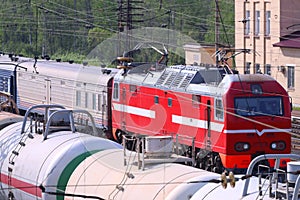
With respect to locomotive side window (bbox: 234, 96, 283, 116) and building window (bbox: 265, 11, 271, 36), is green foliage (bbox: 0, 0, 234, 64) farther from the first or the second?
locomotive side window (bbox: 234, 96, 283, 116)

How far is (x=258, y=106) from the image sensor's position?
709 inches

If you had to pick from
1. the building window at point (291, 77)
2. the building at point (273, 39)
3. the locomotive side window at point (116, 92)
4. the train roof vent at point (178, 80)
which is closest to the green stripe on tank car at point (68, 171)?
the train roof vent at point (178, 80)

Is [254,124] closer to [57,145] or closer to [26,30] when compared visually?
[57,145]

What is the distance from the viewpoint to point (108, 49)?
37812 mm

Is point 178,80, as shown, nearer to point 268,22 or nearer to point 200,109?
point 200,109

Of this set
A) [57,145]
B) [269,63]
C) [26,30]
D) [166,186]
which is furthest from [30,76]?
[26,30]

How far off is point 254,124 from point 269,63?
21.9 meters

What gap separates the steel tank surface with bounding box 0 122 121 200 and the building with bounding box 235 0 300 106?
1018 inches

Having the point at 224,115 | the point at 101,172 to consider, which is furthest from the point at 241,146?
the point at 101,172

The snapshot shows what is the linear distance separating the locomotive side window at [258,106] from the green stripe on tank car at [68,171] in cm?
785

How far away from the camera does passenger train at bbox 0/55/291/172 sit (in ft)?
58.3

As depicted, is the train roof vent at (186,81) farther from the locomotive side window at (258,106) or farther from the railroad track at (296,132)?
the railroad track at (296,132)

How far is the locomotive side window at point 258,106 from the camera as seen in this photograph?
17.8m

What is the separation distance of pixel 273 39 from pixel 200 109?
2153cm
